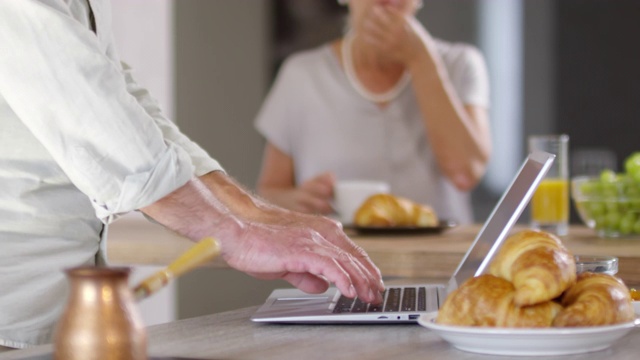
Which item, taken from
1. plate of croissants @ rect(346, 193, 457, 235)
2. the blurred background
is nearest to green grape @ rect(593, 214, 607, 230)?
plate of croissants @ rect(346, 193, 457, 235)

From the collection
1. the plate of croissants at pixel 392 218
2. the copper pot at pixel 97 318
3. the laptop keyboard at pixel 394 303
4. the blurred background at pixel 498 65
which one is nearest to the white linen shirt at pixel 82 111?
the laptop keyboard at pixel 394 303

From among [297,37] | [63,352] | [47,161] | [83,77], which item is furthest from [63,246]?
[297,37]

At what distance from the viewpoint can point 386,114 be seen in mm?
3193

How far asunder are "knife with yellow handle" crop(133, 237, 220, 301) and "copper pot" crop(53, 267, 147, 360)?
0.05 meters

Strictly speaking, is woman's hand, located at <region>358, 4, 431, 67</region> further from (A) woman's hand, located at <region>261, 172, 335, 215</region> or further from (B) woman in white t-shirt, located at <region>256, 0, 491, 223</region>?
(A) woman's hand, located at <region>261, 172, 335, 215</region>

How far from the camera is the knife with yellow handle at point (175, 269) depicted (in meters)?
0.79

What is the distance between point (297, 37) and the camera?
162 inches

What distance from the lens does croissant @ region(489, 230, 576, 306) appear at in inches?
40.0

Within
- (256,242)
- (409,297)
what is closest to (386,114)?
(409,297)

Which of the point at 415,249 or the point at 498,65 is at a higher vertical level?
the point at 498,65

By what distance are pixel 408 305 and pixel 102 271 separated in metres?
0.65

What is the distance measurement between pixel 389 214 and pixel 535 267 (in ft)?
4.38

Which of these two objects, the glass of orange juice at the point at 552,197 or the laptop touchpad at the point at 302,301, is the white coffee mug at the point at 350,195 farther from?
the laptop touchpad at the point at 302,301

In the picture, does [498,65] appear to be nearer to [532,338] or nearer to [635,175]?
[635,175]
